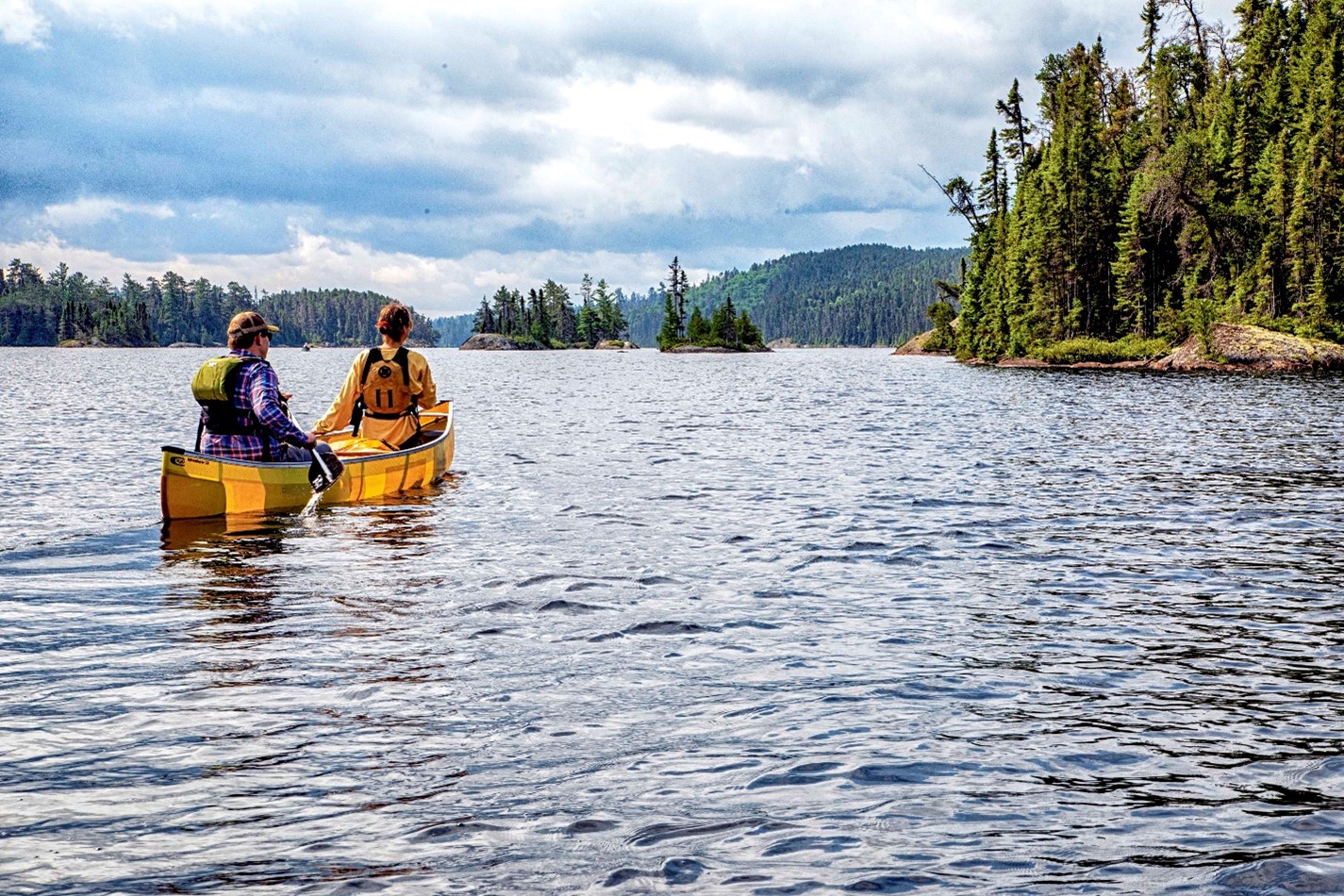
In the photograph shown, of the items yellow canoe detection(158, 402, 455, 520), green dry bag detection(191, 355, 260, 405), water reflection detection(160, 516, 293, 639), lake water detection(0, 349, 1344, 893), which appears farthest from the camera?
yellow canoe detection(158, 402, 455, 520)

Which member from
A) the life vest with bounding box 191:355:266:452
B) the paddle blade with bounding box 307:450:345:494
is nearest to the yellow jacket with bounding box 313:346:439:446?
the paddle blade with bounding box 307:450:345:494

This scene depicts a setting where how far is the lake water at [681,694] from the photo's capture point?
4.88 meters

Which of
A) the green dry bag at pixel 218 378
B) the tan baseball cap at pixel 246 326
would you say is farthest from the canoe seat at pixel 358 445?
the tan baseball cap at pixel 246 326

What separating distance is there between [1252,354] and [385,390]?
60.2 m

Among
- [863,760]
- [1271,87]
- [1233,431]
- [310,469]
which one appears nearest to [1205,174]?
[1271,87]

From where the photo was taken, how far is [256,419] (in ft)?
46.2

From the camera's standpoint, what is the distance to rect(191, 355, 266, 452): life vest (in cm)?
1367

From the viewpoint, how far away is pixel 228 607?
9.69 meters

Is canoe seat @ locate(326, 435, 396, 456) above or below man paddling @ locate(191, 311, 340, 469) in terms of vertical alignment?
below

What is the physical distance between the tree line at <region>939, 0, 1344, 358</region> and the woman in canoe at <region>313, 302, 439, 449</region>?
60.3 metres

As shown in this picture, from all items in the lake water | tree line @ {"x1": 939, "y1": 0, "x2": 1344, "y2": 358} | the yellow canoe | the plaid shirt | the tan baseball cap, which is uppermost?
tree line @ {"x1": 939, "y1": 0, "x2": 1344, "y2": 358}

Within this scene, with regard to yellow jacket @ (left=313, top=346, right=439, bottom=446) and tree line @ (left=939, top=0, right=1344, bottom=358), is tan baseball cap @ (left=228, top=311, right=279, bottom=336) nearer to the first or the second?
yellow jacket @ (left=313, top=346, right=439, bottom=446)

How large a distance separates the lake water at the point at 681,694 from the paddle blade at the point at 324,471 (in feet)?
1.67

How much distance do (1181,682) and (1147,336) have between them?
7856 centimetres
